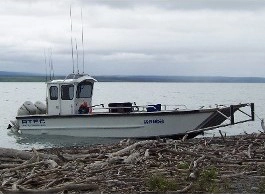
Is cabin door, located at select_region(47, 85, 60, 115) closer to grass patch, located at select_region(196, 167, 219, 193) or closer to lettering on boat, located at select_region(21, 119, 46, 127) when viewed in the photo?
lettering on boat, located at select_region(21, 119, 46, 127)

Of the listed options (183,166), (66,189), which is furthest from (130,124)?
(66,189)

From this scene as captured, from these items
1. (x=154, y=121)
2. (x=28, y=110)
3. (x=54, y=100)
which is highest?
(x=54, y=100)

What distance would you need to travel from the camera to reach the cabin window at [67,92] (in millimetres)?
23203

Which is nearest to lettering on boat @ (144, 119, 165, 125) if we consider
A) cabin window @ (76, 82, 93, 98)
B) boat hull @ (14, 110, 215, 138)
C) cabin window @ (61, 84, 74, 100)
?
boat hull @ (14, 110, 215, 138)

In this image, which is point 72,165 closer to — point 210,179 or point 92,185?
point 92,185

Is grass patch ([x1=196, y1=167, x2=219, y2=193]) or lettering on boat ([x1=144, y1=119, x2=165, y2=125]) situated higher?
grass patch ([x1=196, y1=167, x2=219, y2=193])

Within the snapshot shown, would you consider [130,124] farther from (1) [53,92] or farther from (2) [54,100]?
(1) [53,92]

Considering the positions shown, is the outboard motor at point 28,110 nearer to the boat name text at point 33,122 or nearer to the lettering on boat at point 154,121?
the boat name text at point 33,122

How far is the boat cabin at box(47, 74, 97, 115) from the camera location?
23156mm

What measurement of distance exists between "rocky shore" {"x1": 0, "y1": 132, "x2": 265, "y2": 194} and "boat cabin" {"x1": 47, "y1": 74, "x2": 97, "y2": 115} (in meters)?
12.0

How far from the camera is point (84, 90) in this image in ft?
76.7

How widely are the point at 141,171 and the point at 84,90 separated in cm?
1475

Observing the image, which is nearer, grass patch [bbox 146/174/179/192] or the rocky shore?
grass patch [bbox 146/174/179/192]

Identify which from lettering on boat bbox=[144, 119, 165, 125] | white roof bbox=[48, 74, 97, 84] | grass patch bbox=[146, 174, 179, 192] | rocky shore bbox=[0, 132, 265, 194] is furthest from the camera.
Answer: white roof bbox=[48, 74, 97, 84]
